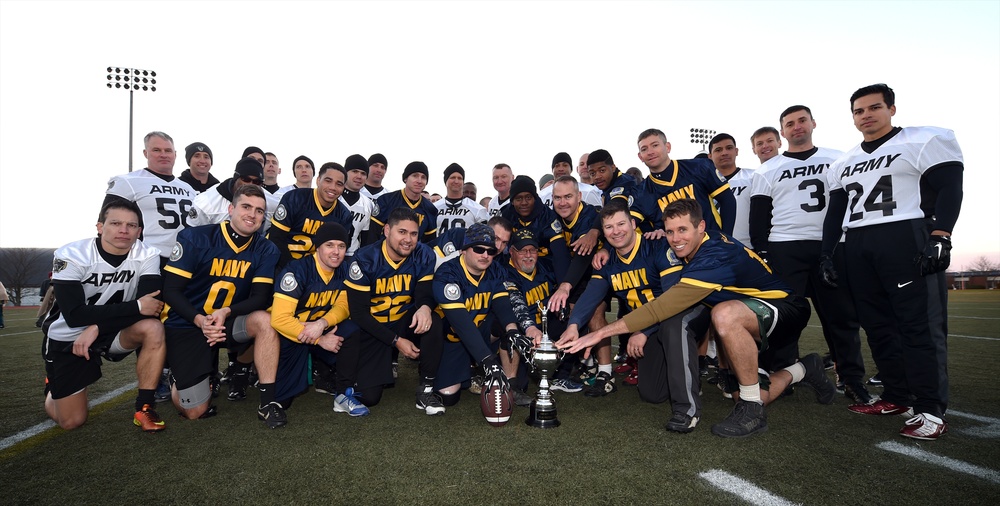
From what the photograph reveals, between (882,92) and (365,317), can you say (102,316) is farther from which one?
(882,92)

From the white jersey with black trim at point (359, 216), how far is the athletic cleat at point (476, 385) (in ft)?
7.41

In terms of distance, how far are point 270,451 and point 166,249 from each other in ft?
10.2

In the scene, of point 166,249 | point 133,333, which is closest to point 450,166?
point 166,249

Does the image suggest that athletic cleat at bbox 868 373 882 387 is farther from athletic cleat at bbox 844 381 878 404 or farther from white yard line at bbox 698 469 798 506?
white yard line at bbox 698 469 798 506

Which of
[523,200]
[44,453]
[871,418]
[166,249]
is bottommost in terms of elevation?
[44,453]

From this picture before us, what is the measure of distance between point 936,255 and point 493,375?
3.14 metres

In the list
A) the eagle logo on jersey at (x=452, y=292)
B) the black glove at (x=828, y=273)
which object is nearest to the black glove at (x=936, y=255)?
the black glove at (x=828, y=273)

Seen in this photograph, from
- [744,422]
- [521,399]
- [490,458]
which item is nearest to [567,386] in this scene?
[521,399]

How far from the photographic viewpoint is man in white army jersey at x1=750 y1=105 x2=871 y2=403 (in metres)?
4.30

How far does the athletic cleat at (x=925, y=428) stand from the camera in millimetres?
3113

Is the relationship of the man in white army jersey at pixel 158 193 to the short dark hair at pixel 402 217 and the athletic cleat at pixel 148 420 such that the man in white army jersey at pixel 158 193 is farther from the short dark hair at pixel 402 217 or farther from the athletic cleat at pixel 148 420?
the short dark hair at pixel 402 217

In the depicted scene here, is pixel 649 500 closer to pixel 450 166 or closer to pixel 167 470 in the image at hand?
pixel 167 470

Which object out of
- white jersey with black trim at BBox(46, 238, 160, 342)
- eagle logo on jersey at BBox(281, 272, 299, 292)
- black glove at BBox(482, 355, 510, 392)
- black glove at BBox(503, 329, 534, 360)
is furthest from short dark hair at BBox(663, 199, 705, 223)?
white jersey with black trim at BBox(46, 238, 160, 342)

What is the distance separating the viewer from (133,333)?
12.7 ft
